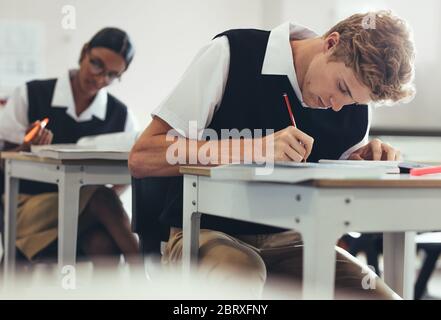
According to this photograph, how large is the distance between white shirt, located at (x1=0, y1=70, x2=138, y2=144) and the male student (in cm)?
125

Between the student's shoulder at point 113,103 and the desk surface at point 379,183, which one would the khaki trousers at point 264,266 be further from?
the student's shoulder at point 113,103

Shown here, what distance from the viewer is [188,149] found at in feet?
4.39

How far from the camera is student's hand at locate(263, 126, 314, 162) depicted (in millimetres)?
1175

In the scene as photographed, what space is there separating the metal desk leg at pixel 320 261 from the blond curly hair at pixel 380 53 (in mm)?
452

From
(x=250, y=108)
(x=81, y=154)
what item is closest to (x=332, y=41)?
(x=250, y=108)

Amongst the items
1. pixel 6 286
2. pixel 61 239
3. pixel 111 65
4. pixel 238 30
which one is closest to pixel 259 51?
pixel 238 30

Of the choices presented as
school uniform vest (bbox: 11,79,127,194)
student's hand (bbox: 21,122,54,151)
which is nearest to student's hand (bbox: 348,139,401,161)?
student's hand (bbox: 21,122,54,151)

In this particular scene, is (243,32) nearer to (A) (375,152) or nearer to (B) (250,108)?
(B) (250,108)

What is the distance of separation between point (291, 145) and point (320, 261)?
0.27 metres

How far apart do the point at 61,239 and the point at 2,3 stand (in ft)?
6.16

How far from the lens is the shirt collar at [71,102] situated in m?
2.63
